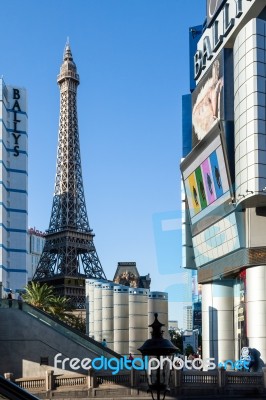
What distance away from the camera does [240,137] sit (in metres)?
41.1

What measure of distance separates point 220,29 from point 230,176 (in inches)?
393

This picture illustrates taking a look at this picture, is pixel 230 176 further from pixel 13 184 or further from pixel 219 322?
pixel 13 184

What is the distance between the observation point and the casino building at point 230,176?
131 feet

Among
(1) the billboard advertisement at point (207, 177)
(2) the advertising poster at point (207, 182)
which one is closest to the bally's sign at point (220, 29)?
(1) the billboard advertisement at point (207, 177)

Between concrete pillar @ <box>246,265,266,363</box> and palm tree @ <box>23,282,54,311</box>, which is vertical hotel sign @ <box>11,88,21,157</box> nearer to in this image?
palm tree @ <box>23,282,54,311</box>

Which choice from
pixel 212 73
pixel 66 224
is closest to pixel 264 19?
pixel 212 73

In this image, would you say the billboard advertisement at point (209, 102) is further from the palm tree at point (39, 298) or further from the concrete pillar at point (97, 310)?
the palm tree at point (39, 298)

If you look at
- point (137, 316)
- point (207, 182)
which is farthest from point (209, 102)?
point (137, 316)

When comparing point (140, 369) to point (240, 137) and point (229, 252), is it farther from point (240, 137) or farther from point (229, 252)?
point (240, 137)

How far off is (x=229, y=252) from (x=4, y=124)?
6636 centimetres

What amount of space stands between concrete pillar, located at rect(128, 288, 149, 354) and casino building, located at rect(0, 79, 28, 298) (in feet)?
117

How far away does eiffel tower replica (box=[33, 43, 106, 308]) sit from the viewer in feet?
504

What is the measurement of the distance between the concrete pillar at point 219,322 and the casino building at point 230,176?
7 centimetres

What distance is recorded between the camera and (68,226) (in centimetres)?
15662
